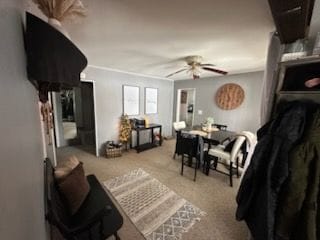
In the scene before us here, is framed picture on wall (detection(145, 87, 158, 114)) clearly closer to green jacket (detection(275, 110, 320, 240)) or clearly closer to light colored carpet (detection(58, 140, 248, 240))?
light colored carpet (detection(58, 140, 248, 240))

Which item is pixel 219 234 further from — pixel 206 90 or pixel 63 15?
pixel 206 90

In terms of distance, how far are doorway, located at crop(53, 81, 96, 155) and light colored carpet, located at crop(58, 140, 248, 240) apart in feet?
1.51

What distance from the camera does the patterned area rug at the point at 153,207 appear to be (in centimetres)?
180

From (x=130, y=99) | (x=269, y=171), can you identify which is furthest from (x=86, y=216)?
(x=130, y=99)

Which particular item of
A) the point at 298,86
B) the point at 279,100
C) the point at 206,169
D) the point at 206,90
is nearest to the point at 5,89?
the point at 279,100

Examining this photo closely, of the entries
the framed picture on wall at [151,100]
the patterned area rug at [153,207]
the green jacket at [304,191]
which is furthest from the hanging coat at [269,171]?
the framed picture on wall at [151,100]

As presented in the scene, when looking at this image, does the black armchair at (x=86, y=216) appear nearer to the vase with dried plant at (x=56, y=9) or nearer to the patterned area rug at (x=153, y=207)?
the patterned area rug at (x=153, y=207)

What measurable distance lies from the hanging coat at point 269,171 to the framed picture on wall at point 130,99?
363cm

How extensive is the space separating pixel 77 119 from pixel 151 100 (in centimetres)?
265

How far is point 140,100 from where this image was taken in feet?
15.4

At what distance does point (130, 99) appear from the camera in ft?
14.5

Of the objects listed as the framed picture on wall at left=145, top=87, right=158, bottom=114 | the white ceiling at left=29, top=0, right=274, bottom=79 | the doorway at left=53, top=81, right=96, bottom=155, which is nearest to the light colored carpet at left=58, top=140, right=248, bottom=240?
the doorway at left=53, top=81, right=96, bottom=155

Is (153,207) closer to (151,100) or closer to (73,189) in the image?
(73,189)

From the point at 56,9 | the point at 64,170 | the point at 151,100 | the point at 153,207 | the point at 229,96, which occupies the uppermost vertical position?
the point at 56,9
